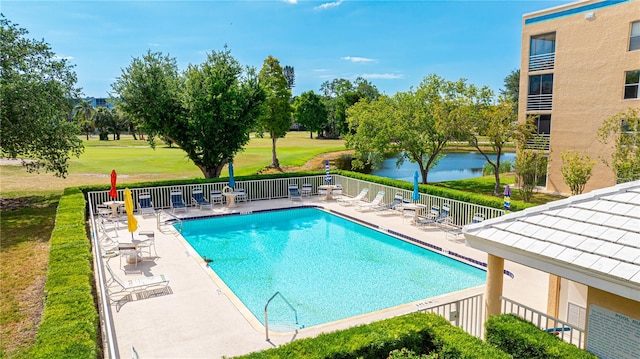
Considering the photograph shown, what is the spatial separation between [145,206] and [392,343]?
14.7 m

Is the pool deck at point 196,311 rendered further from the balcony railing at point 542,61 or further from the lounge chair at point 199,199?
the balcony railing at point 542,61

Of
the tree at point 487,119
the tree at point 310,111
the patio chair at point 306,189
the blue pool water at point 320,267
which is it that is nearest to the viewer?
the blue pool water at point 320,267

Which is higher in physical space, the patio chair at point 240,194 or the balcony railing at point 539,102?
the balcony railing at point 539,102

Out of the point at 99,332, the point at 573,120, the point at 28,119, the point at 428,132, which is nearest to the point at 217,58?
the point at 28,119

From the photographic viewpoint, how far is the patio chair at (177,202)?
718 inches

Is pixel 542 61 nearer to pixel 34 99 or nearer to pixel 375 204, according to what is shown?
pixel 375 204

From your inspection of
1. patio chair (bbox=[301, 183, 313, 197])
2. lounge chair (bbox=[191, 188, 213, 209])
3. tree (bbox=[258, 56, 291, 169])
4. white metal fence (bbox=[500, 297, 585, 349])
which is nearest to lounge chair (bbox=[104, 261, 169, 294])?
white metal fence (bbox=[500, 297, 585, 349])

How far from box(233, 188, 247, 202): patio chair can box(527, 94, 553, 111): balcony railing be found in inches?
670

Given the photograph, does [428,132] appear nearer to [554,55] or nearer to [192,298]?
[554,55]

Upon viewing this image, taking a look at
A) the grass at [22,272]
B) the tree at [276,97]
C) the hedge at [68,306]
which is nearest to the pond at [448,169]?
the tree at [276,97]

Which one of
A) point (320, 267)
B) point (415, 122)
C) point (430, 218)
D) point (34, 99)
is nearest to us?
point (320, 267)

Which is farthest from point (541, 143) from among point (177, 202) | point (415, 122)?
point (177, 202)

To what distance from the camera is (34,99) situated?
696 inches

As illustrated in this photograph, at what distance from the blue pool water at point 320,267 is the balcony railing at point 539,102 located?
14214 millimetres
